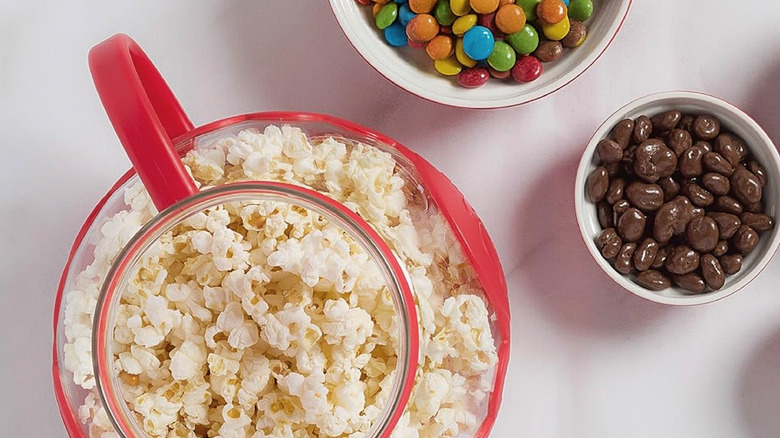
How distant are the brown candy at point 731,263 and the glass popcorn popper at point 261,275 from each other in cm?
27

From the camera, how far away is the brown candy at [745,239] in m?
0.93

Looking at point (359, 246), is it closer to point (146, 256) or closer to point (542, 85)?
point (146, 256)

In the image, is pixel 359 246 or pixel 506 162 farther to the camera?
pixel 506 162

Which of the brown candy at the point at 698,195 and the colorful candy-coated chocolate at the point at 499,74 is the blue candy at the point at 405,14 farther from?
the brown candy at the point at 698,195

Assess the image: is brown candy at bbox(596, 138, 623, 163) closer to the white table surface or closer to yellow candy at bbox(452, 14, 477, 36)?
the white table surface

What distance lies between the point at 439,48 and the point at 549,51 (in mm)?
121

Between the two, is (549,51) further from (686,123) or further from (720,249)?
(720,249)

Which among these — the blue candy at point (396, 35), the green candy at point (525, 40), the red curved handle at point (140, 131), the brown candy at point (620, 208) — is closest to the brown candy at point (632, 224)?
the brown candy at point (620, 208)

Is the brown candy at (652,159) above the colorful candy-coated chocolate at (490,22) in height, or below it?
below

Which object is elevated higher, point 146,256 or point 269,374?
point 146,256

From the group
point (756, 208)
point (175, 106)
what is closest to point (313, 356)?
point (175, 106)

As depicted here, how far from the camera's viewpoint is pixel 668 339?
101 cm

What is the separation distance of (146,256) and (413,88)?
35 centimetres

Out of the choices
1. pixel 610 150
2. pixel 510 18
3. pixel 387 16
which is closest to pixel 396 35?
pixel 387 16
